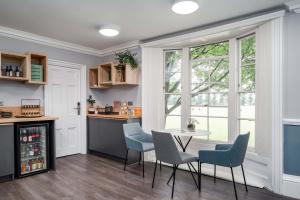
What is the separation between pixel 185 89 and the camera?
13.1ft

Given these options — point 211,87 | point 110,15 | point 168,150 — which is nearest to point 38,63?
point 110,15

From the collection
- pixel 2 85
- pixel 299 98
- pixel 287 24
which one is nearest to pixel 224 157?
pixel 299 98

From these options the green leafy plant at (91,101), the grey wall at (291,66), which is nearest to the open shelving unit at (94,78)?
the green leafy plant at (91,101)

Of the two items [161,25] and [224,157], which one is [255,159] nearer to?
[224,157]

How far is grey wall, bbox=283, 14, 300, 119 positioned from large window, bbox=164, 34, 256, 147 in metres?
0.58

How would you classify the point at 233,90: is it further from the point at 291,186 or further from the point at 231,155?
the point at 291,186

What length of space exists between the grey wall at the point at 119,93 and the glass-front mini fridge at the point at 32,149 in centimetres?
172

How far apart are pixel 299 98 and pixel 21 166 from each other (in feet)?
14.0

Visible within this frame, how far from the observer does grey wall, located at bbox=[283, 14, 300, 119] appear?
8.63 ft

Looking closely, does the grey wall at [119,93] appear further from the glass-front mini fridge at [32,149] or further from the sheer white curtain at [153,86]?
the glass-front mini fridge at [32,149]

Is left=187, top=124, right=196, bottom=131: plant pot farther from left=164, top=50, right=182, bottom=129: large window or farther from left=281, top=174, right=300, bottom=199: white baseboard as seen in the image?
left=281, top=174, right=300, bottom=199: white baseboard

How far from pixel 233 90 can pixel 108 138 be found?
262 centimetres

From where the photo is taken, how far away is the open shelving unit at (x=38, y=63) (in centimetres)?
356

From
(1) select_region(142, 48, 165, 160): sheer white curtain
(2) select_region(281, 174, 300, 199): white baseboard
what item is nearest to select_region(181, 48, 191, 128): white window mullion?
(1) select_region(142, 48, 165, 160): sheer white curtain
